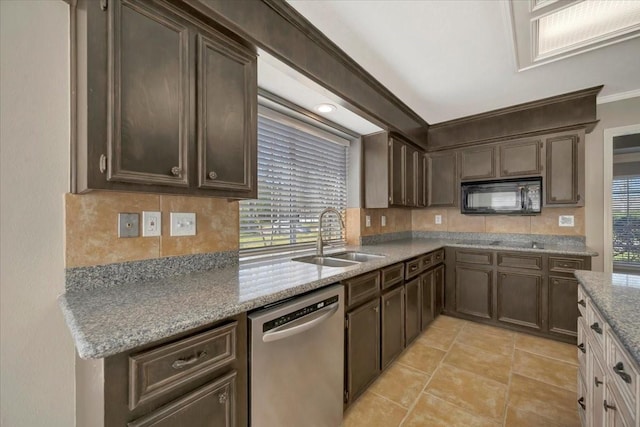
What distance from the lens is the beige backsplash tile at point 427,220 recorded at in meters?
3.79

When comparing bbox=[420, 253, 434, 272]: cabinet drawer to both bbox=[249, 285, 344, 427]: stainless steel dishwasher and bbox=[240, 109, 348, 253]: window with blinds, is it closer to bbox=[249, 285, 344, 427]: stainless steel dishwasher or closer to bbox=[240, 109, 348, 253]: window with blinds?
bbox=[240, 109, 348, 253]: window with blinds

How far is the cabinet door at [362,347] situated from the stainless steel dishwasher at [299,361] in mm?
129

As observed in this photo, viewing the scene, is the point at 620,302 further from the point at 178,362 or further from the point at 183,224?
the point at 183,224

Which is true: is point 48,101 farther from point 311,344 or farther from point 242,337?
point 311,344

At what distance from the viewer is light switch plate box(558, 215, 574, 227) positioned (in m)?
2.96

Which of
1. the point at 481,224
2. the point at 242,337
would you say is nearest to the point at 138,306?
the point at 242,337

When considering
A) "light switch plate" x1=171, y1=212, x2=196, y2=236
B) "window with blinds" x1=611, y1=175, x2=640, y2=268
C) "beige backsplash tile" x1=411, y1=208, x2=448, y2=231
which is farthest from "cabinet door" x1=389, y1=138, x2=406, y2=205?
"window with blinds" x1=611, y1=175, x2=640, y2=268

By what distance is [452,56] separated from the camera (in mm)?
2008

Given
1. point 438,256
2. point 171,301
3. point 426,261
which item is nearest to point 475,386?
point 426,261

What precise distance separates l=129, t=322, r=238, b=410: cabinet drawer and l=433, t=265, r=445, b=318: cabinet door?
2.57m

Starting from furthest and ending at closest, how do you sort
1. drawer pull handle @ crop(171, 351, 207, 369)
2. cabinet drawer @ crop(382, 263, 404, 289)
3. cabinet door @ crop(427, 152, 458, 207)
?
cabinet door @ crop(427, 152, 458, 207) < cabinet drawer @ crop(382, 263, 404, 289) < drawer pull handle @ crop(171, 351, 207, 369)

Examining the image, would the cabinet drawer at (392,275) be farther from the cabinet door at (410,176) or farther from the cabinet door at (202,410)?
the cabinet door at (202,410)

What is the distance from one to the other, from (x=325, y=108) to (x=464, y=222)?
2.59 meters

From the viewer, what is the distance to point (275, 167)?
7.25 feet
